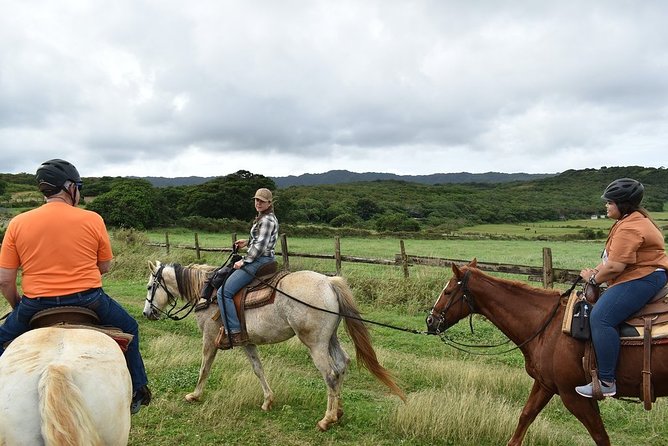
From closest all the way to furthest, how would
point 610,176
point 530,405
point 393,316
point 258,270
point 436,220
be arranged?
1. point 530,405
2. point 258,270
3. point 393,316
4. point 436,220
5. point 610,176

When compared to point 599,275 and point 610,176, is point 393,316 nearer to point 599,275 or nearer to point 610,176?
point 599,275

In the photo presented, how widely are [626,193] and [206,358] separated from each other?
538 cm

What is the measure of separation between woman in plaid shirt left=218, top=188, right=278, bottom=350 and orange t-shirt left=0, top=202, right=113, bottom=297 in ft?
9.09

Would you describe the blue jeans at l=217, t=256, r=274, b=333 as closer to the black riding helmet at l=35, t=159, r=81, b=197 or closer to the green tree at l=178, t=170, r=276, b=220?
the black riding helmet at l=35, t=159, r=81, b=197

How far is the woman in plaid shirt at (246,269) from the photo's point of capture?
621 centimetres

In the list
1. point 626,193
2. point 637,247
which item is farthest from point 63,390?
point 626,193

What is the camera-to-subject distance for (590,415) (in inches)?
170

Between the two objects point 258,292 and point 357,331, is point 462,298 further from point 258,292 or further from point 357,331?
point 258,292

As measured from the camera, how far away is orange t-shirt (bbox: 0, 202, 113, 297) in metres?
3.38

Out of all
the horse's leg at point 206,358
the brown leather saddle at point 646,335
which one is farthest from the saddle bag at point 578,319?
the horse's leg at point 206,358

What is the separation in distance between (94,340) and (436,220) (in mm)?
66600

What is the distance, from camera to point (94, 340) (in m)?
3.17

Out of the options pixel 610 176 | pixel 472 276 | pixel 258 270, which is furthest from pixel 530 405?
pixel 610 176

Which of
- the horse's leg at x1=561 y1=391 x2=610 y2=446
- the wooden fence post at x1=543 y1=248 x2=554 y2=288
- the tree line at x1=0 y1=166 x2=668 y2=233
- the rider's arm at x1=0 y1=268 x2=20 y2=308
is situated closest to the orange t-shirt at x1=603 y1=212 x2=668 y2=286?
the horse's leg at x1=561 y1=391 x2=610 y2=446
